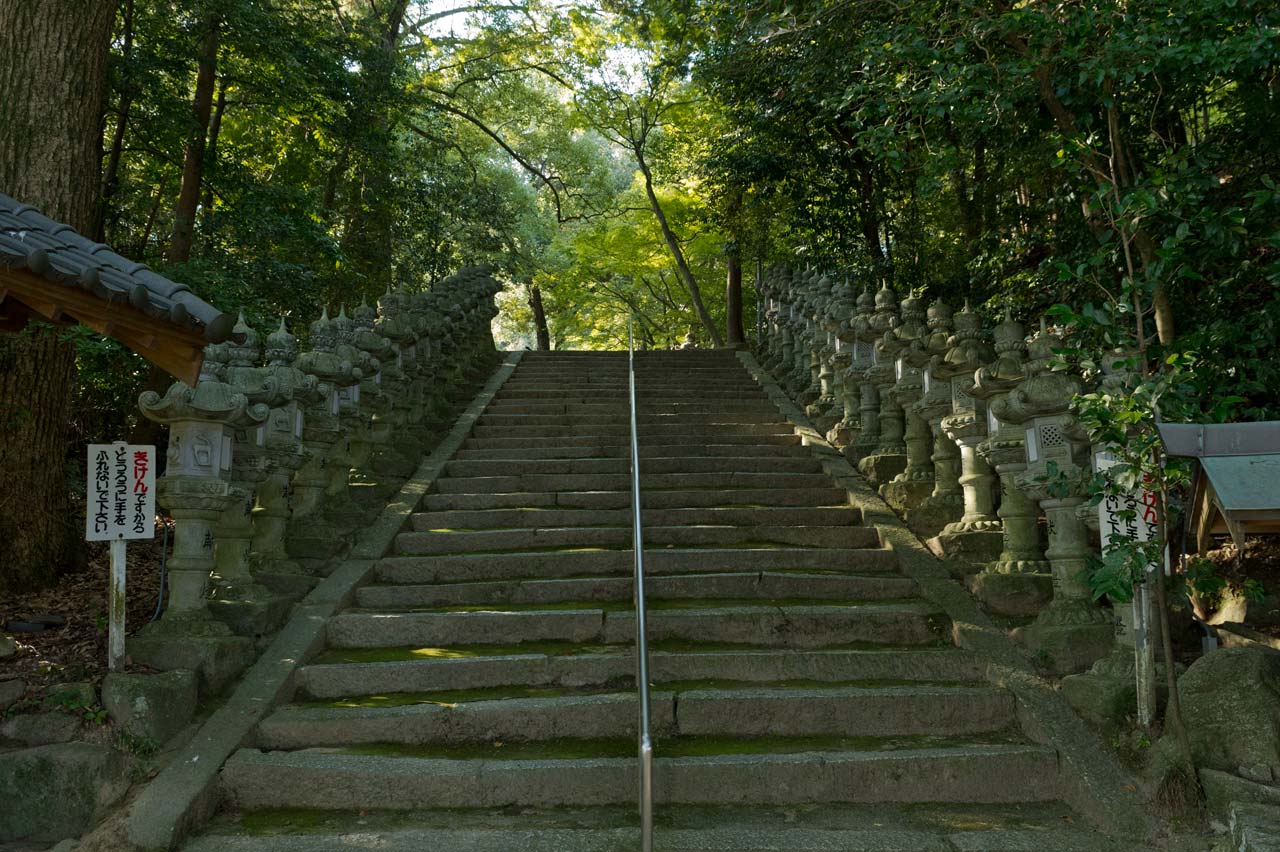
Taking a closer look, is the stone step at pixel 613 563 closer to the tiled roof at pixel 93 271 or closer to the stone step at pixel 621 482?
the stone step at pixel 621 482

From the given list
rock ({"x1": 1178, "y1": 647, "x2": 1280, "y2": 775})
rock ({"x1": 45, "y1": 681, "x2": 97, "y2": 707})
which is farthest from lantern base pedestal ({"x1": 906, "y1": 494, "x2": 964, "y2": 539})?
rock ({"x1": 45, "y1": 681, "x2": 97, "y2": 707})

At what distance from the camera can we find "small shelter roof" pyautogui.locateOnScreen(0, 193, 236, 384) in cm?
346

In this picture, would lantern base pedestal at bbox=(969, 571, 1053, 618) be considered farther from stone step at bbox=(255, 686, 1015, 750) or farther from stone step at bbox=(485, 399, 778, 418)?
stone step at bbox=(485, 399, 778, 418)

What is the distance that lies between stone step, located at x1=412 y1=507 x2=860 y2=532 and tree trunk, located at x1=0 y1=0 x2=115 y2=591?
263 cm

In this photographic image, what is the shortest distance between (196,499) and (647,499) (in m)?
3.84

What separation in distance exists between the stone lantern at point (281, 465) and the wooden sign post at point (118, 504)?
1025 millimetres

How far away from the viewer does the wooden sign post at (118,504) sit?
4652 mm

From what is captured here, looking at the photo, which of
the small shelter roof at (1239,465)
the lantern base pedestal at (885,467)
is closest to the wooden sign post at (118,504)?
the small shelter roof at (1239,465)

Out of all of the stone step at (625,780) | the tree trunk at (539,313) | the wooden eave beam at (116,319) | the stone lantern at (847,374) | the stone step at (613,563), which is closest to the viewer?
the wooden eave beam at (116,319)

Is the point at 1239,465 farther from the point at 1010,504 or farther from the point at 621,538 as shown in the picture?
the point at 621,538

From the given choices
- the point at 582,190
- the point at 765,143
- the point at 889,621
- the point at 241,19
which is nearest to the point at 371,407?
the point at 241,19

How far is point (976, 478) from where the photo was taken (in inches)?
252

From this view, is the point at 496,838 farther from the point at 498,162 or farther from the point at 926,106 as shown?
the point at 498,162

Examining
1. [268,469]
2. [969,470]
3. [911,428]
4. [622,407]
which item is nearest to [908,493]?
[911,428]
